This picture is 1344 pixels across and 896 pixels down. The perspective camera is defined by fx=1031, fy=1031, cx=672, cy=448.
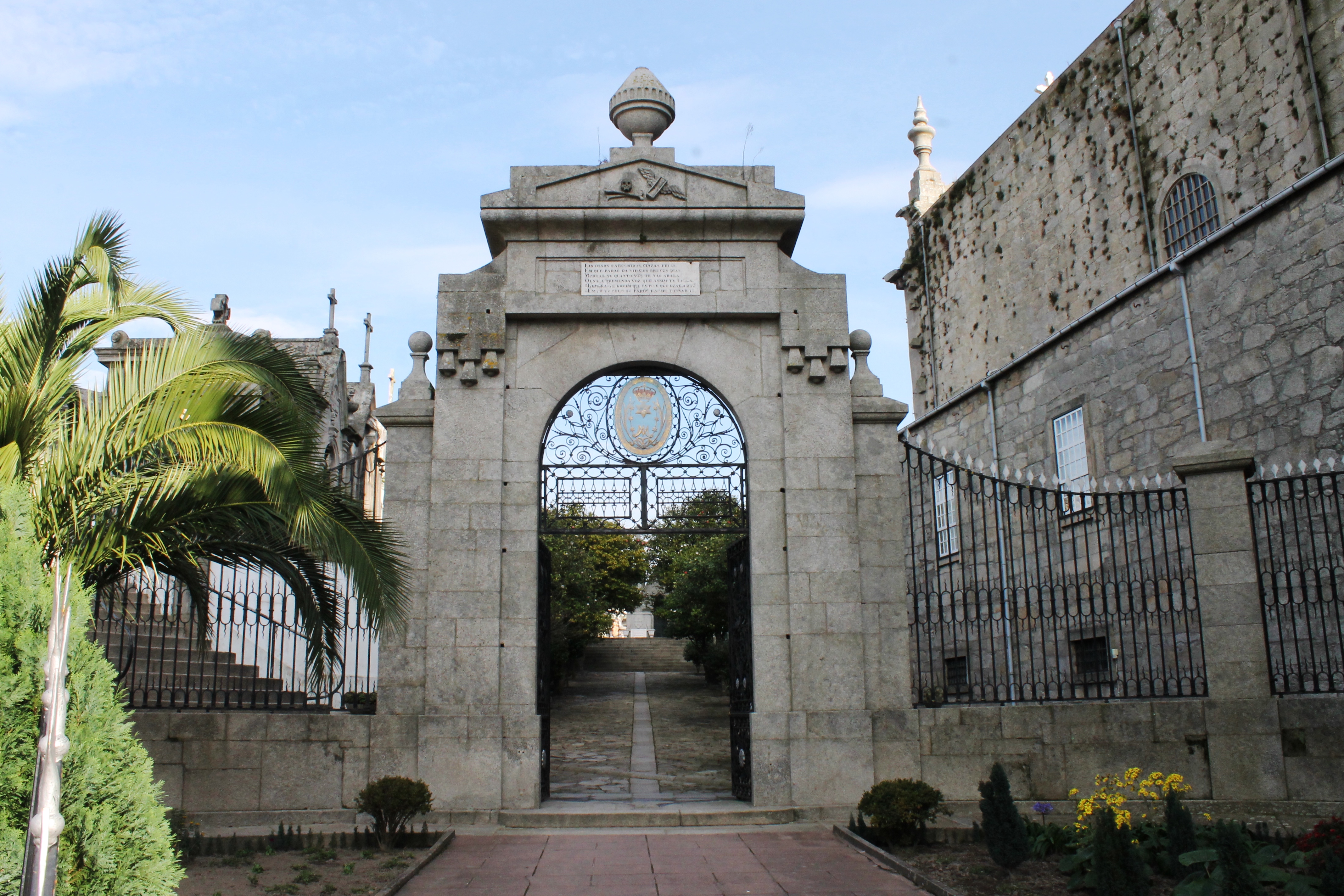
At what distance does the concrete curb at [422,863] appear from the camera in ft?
20.6

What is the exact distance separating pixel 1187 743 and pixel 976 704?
1.73m

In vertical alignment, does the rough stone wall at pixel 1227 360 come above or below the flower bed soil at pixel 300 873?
above

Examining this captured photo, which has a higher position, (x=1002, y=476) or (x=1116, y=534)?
(x=1002, y=476)

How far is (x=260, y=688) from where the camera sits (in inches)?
454

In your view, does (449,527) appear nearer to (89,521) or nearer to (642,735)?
(89,521)

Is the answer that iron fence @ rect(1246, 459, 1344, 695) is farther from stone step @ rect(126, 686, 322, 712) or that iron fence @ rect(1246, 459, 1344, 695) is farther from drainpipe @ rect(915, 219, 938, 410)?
drainpipe @ rect(915, 219, 938, 410)

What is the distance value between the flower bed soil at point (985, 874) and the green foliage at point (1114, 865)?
0.65 m

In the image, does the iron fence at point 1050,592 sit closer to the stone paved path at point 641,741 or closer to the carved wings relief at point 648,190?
the stone paved path at point 641,741

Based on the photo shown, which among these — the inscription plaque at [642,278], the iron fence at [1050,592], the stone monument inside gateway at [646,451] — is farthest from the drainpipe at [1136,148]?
the inscription plaque at [642,278]

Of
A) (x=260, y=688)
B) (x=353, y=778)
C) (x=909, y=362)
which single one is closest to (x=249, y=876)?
(x=353, y=778)

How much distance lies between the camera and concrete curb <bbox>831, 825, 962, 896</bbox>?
6285mm

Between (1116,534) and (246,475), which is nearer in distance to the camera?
(246,475)

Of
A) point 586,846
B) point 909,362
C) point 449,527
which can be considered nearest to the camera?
point 586,846

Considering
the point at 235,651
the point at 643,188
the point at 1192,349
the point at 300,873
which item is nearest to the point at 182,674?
the point at 235,651
